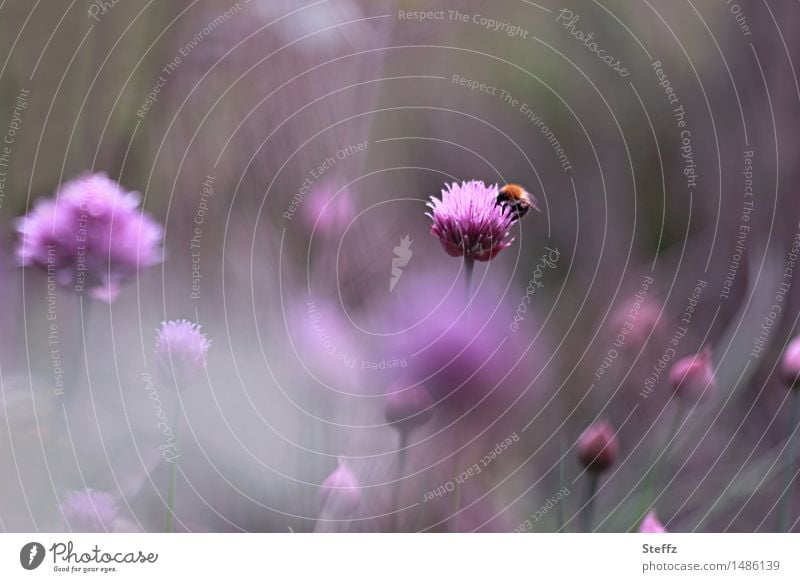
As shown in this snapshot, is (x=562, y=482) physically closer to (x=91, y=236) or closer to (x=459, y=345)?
(x=459, y=345)

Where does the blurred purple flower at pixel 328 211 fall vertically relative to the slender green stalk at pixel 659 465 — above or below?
above

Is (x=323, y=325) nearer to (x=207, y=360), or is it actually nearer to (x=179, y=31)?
(x=207, y=360)

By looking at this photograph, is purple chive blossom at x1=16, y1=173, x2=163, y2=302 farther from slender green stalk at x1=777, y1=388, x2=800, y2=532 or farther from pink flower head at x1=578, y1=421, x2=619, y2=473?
slender green stalk at x1=777, y1=388, x2=800, y2=532

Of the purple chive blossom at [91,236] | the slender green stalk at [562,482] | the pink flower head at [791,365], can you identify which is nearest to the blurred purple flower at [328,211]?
the purple chive blossom at [91,236]

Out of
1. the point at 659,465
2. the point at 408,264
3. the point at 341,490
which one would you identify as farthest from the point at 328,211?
the point at 659,465

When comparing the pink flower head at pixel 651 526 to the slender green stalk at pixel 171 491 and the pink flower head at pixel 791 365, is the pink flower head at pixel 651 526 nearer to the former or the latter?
the pink flower head at pixel 791 365

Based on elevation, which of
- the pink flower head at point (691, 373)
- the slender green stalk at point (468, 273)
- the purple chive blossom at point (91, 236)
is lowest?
the pink flower head at point (691, 373)

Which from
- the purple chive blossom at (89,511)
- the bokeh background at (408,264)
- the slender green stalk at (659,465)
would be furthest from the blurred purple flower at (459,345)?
the purple chive blossom at (89,511)

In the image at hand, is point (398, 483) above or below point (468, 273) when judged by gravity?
below
